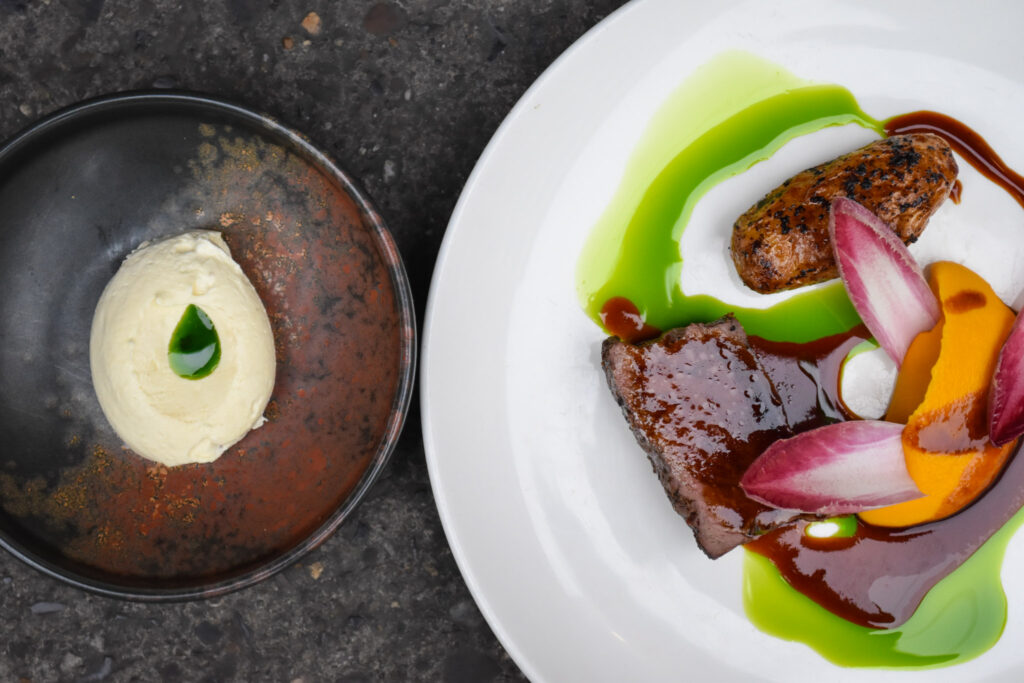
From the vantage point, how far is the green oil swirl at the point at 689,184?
179 cm

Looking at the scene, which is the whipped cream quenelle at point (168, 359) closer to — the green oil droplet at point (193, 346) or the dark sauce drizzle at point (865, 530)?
the green oil droplet at point (193, 346)

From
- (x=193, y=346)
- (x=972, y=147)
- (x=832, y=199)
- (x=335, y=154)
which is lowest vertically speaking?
(x=193, y=346)

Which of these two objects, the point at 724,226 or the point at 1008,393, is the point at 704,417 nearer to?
the point at 724,226

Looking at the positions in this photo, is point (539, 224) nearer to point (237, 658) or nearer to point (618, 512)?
point (618, 512)

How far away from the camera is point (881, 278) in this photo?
66.2 inches

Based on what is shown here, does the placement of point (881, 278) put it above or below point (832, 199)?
below

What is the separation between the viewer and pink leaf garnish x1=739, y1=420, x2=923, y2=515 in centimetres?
165

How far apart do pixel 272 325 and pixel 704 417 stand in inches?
41.2

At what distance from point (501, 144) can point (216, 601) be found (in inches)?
53.5

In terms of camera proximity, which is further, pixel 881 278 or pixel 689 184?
pixel 689 184

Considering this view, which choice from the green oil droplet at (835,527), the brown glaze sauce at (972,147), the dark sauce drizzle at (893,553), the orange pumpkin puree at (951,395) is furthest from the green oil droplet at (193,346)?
the brown glaze sauce at (972,147)

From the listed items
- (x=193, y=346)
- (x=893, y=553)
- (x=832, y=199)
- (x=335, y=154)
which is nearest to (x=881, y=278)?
(x=832, y=199)

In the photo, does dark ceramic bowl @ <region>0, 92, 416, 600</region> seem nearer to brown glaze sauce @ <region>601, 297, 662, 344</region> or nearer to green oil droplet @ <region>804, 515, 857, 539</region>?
brown glaze sauce @ <region>601, 297, 662, 344</region>

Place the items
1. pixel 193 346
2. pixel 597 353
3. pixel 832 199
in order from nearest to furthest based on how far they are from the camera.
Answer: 1. pixel 193 346
2. pixel 832 199
3. pixel 597 353
